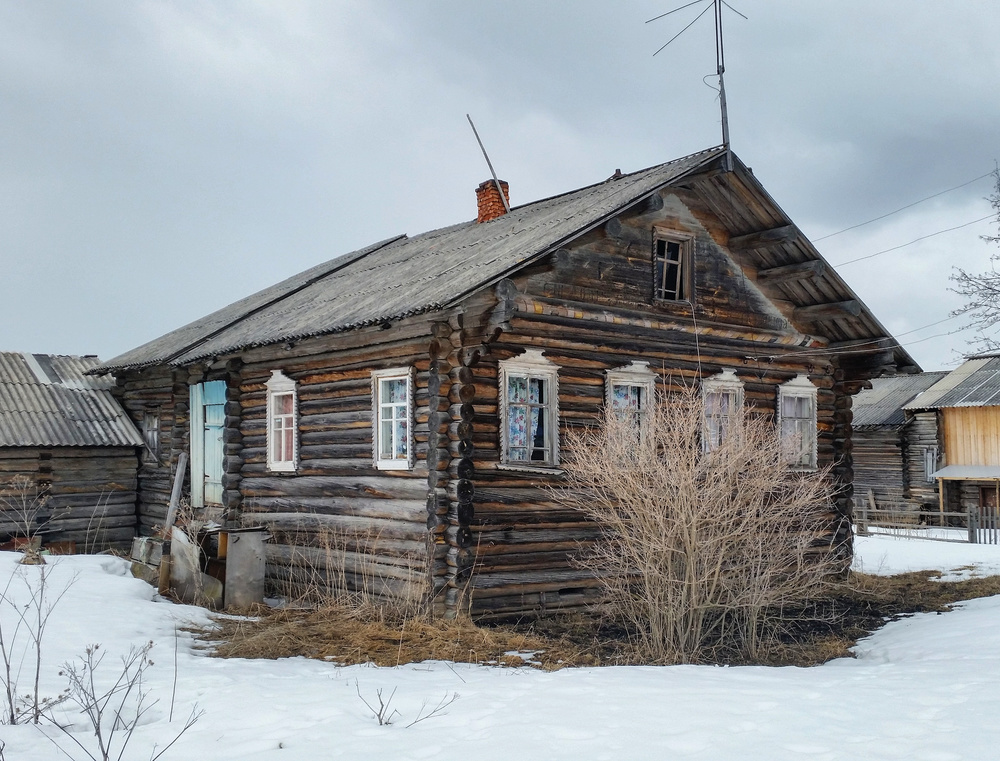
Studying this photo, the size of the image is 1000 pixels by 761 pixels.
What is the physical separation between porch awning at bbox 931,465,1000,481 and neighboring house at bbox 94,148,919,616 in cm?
1410

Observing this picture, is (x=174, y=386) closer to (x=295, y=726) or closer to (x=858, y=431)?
(x=295, y=726)

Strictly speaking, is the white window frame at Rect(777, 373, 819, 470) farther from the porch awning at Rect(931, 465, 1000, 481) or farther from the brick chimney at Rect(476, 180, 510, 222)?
the porch awning at Rect(931, 465, 1000, 481)

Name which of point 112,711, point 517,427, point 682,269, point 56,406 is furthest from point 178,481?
point 112,711

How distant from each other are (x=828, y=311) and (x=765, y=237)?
68.5 inches

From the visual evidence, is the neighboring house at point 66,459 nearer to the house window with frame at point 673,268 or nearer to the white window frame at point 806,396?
the house window with frame at point 673,268

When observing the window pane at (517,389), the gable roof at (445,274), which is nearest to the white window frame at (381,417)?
the gable roof at (445,274)

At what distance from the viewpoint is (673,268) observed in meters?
13.6

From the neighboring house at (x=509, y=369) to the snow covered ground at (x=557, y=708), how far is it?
280 centimetres

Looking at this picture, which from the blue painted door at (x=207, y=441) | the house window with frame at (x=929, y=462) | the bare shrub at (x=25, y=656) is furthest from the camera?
the house window with frame at (x=929, y=462)

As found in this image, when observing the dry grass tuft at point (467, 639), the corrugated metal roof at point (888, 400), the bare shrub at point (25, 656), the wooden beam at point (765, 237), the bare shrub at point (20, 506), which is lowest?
the dry grass tuft at point (467, 639)

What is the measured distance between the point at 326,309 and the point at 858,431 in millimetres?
24558

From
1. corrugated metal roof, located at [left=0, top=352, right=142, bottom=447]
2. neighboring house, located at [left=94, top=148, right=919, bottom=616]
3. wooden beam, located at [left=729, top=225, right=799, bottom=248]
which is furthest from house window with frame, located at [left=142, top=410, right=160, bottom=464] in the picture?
wooden beam, located at [left=729, top=225, right=799, bottom=248]

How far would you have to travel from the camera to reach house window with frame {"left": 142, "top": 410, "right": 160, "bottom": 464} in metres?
18.5

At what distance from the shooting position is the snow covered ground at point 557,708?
571 cm
